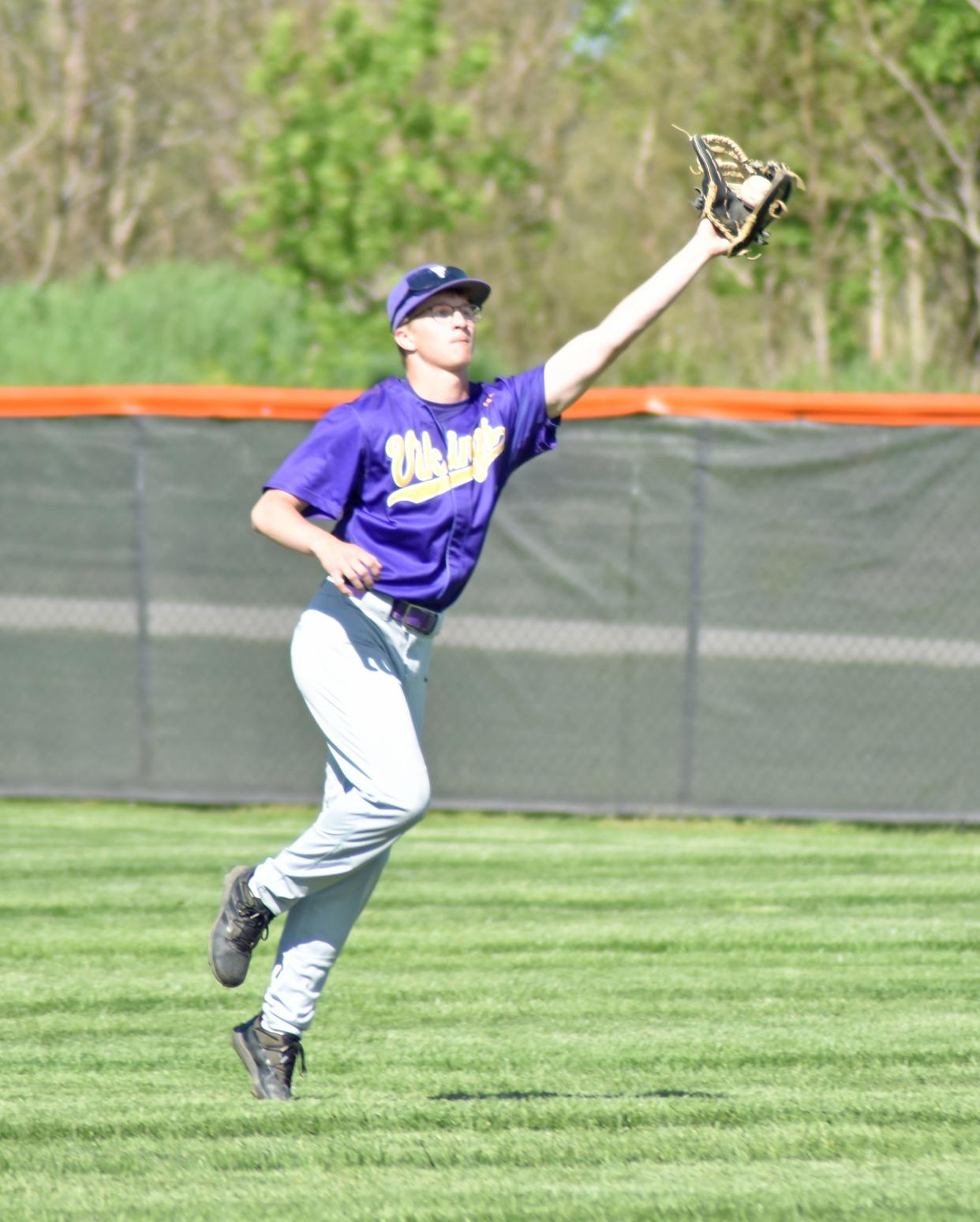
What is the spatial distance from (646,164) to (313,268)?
6291mm

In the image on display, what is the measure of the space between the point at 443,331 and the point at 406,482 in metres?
0.39

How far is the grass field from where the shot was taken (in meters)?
3.48

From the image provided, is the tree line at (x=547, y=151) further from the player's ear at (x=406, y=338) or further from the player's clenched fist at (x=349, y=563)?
the player's clenched fist at (x=349, y=563)

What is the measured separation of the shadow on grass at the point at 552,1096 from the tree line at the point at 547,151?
→ 9616 millimetres

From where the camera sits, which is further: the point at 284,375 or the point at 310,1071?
the point at 284,375

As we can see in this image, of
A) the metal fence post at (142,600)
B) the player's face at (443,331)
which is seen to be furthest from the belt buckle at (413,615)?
the metal fence post at (142,600)

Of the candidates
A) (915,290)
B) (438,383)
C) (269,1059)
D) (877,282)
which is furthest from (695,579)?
(877,282)

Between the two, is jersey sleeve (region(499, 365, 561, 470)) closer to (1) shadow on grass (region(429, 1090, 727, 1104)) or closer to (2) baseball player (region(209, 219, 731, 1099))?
(2) baseball player (region(209, 219, 731, 1099))

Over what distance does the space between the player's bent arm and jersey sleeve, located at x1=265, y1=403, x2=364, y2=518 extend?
0.10 feet

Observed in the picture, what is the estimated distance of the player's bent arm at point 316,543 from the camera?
145 inches

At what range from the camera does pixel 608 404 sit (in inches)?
316

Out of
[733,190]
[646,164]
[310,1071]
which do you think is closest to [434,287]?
[733,190]

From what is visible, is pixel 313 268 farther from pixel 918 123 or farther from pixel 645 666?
pixel 645 666

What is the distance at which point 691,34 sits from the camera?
19750 mm
